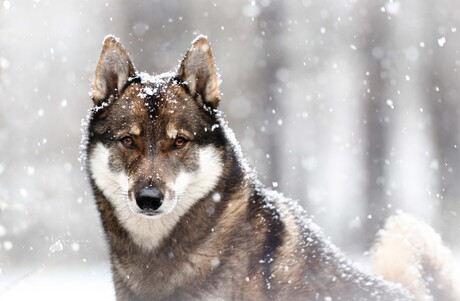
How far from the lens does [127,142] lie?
3975mm

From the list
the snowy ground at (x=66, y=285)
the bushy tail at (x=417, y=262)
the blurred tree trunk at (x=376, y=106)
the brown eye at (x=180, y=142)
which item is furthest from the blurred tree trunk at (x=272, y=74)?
the brown eye at (x=180, y=142)

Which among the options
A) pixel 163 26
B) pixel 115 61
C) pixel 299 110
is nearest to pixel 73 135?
pixel 163 26

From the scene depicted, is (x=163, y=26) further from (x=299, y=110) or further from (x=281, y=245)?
(x=281, y=245)

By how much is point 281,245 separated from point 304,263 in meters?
0.17

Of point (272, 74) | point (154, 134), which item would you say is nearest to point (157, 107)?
point (154, 134)

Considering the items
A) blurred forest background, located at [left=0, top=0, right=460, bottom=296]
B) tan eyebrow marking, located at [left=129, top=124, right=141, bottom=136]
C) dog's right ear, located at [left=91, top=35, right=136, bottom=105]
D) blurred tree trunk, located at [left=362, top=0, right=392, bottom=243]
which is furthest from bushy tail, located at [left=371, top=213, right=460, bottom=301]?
blurred tree trunk, located at [left=362, top=0, right=392, bottom=243]

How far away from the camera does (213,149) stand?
405 cm

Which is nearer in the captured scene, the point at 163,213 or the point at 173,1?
the point at 163,213

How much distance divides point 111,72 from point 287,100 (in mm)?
10161

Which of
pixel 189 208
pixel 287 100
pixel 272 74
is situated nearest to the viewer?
pixel 189 208

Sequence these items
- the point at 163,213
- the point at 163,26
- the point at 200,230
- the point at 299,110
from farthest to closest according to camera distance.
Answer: the point at 299,110
the point at 163,26
the point at 200,230
the point at 163,213

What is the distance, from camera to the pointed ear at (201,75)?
4078mm

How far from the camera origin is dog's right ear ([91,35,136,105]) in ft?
13.5

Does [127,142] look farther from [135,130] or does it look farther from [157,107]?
[157,107]
